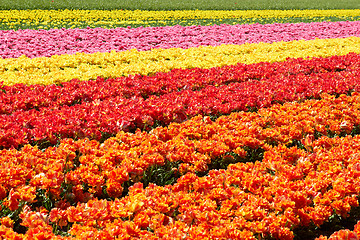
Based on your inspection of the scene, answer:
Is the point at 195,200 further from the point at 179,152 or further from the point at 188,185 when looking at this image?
the point at 179,152

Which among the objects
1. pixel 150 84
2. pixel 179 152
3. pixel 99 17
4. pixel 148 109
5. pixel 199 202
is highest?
pixel 99 17

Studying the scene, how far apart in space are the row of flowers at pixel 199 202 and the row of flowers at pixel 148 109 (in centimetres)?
81

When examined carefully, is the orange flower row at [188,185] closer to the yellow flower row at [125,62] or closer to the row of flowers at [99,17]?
the yellow flower row at [125,62]

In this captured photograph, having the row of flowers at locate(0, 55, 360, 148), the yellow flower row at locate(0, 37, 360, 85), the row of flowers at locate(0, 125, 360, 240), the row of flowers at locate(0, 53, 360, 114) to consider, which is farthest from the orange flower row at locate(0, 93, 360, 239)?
the yellow flower row at locate(0, 37, 360, 85)

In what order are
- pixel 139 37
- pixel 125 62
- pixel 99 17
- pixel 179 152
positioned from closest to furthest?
pixel 179 152 → pixel 125 62 → pixel 139 37 → pixel 99 17

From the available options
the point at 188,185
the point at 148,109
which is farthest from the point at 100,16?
the point at 188,185

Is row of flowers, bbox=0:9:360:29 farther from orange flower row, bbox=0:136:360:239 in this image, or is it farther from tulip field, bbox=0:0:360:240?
orange flower row, bbox=0:136:360:239

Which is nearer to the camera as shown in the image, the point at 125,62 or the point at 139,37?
the point at 125,62

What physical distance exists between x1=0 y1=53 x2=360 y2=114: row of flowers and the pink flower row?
5672mm

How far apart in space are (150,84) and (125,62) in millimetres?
3539

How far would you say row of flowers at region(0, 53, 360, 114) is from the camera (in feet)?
21.7

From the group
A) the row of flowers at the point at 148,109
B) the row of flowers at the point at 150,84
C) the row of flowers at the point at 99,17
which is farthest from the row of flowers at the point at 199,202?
the row of flowers at the point at 99,17

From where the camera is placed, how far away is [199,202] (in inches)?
134

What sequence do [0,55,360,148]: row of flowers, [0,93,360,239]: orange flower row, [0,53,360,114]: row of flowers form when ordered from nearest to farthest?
[0,93,360,239]: orange flower row → [0,55,360,148]: row of flowers → [0,53,360,114]: row of flowers
